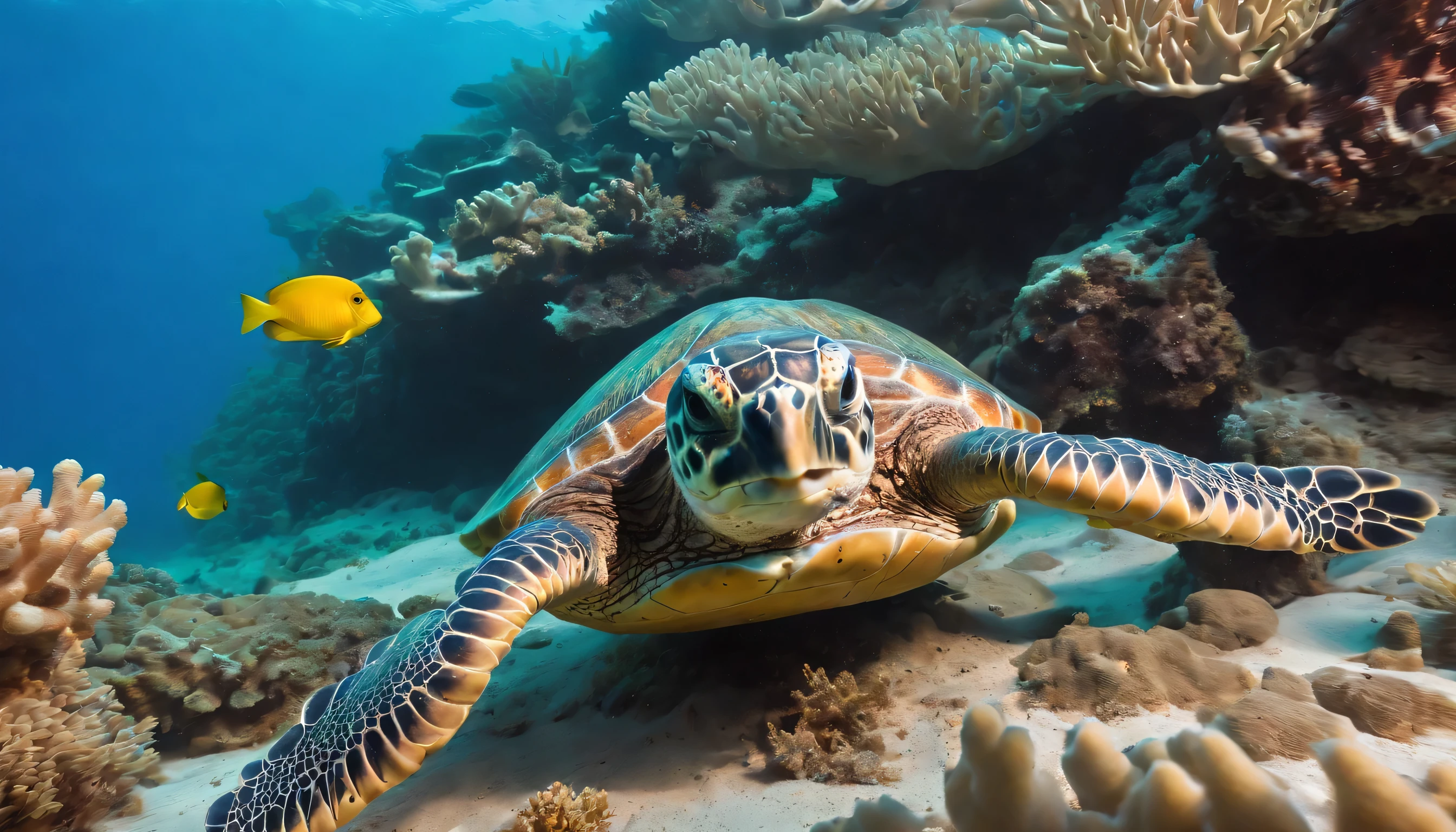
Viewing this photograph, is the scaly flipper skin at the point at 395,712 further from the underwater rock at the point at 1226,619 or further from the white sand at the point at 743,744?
the underwater rock at the point at 1226,619

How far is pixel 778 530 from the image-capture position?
5.83 ft

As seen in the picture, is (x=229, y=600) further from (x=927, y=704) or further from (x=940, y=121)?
(x=940, y=121)

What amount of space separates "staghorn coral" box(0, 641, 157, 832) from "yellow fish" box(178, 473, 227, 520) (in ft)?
9.12

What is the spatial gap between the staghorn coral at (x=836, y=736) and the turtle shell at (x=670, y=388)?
1188 millimetres

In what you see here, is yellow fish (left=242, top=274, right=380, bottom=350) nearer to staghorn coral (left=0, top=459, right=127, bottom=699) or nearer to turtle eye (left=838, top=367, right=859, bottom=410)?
staghorn coral (left=0, top=459, right=127, bottom=699)

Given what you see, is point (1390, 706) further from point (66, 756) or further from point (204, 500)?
point (204, 500)

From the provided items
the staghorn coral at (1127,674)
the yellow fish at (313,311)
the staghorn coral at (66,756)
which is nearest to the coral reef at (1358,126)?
the staghorn coral at (1127,674)

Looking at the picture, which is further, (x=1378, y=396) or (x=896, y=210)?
(x=896, y=210)

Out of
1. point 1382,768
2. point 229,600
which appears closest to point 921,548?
point 1382,768

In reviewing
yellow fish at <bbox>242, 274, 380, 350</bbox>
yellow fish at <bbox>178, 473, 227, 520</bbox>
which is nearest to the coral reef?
yellow fish at <bbox>242, 274, 380, 350</bbox>

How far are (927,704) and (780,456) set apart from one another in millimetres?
1224

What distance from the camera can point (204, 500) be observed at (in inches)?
190

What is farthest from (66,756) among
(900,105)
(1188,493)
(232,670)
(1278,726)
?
(900,105)

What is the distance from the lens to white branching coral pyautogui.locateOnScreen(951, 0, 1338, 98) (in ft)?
9.20
